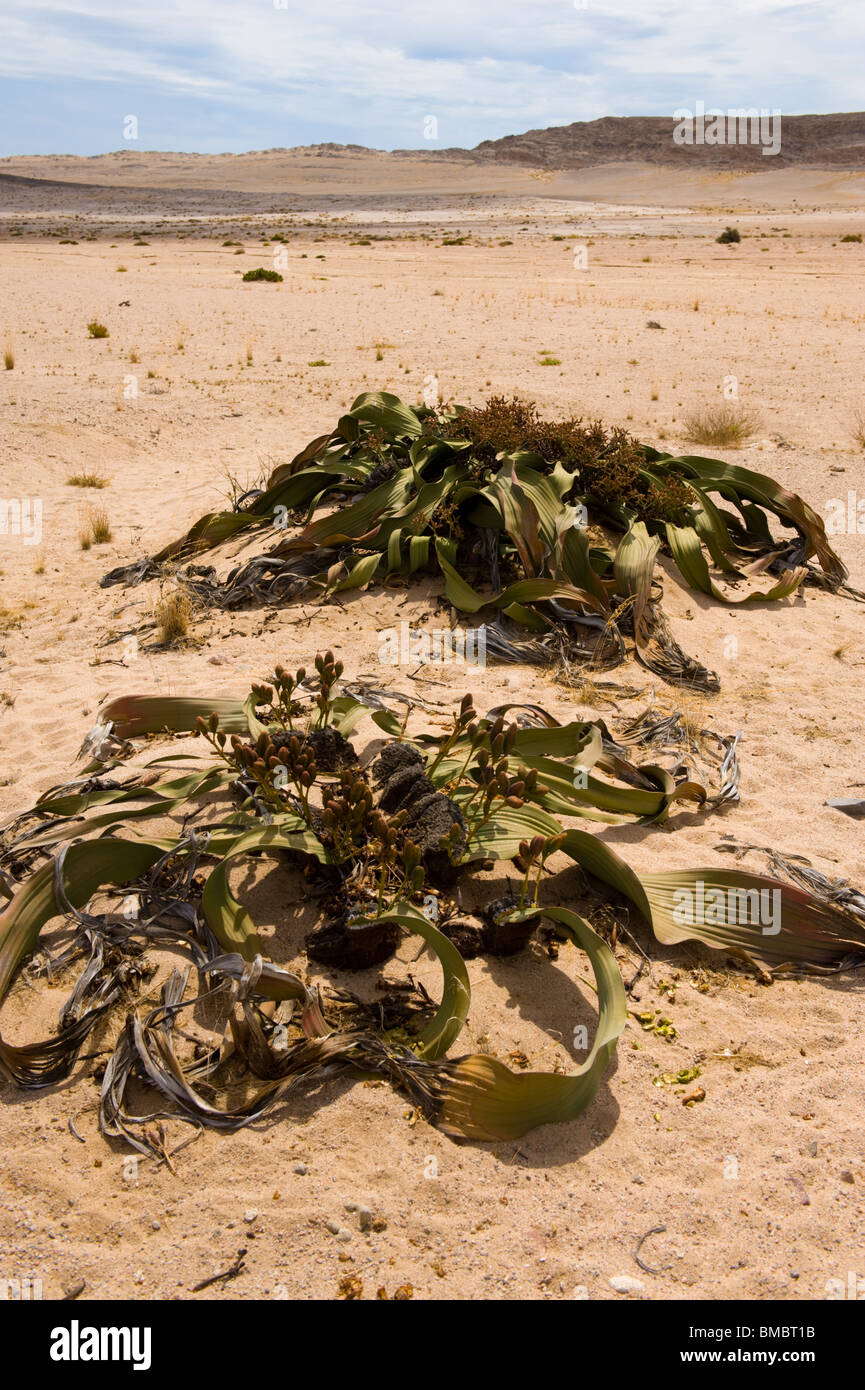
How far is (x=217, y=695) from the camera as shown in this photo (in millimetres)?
4629

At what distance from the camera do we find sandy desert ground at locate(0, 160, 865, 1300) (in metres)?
2.22

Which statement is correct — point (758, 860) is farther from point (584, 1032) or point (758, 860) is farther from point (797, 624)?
point (797, 624)

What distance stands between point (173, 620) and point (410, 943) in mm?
2898

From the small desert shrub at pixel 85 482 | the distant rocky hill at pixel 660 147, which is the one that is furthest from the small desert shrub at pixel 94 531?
the distant rocky hill at pixel 660 147

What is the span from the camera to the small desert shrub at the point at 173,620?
5.36 meters

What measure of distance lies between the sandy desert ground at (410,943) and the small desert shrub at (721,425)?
0.57ft

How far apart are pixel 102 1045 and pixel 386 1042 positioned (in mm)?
799

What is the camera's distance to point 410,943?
3111 mm

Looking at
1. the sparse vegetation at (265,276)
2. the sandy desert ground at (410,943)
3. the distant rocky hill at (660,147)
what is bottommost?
the sandy desert ground at (410,943)

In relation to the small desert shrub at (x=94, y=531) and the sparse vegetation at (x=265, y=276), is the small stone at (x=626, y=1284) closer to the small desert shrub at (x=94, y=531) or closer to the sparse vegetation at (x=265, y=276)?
the small desert shrub at (x=94, y=531)

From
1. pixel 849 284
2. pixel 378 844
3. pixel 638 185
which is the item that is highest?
pixel 638 185

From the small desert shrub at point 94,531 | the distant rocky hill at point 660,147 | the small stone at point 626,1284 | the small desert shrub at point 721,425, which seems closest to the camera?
the small stone at point 626,1284

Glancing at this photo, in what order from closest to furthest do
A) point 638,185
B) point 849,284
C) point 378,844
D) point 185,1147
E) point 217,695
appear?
point 185,1147
point 378,844
point 217,695
point 849,284
point 638,185
